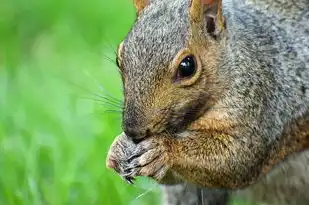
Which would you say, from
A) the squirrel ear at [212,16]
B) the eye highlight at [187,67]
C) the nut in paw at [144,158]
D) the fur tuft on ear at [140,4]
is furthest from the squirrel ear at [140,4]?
the nut in paw at [144,158]

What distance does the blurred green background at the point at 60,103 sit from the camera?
4773 millimetres

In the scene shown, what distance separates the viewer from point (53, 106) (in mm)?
5910

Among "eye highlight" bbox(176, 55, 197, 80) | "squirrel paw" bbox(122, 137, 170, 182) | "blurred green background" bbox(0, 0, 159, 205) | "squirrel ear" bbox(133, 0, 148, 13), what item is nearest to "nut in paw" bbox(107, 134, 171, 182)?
"squirrel paw" bbox(122, 137, 170, 182)

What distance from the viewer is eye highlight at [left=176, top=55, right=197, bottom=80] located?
3.69 metres

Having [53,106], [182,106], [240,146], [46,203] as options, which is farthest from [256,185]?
[53,106]

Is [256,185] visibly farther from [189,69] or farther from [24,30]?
[24,30]

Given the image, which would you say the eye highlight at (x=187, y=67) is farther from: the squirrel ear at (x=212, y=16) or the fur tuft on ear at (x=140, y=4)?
the fur tuft on ear at (x=140, y=4)

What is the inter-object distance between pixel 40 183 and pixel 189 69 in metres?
1.28

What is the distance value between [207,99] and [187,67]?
147 millimetres

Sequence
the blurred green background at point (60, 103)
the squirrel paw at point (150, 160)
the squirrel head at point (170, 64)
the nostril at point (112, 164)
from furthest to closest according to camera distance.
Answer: the blurred green background at point (60, 103) < the nostril at point (112, 164) < the squirrel paw at point (150, 160) < the squirrel head at point (170, 64)

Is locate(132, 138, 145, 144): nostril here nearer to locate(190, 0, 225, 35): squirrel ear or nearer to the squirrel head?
the squirrel head

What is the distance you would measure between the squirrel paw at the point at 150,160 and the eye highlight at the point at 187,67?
0.74 feet

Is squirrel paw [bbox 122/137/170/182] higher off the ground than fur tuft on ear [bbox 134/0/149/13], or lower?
lower

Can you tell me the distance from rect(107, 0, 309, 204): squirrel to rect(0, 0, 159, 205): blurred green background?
48cm
